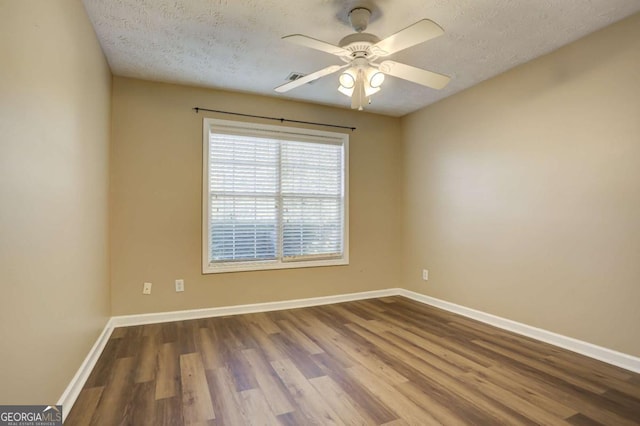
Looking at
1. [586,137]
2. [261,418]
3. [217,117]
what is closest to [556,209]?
[586,137]

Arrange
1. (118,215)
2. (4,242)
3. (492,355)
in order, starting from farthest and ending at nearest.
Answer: (118,215) → (492,355) → (4,242)

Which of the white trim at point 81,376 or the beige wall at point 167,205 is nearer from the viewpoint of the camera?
the white trim at point 81,376

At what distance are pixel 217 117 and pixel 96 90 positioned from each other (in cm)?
127

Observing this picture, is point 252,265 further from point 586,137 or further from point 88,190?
point 586,137

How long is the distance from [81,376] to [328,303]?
265cm

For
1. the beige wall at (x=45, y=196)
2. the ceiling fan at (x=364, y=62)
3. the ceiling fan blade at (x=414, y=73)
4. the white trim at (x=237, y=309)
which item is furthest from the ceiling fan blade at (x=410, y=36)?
the white trim at (x=237, y=309)

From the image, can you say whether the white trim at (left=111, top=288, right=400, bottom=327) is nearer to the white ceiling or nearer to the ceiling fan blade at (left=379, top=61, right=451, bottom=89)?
the white ceiling

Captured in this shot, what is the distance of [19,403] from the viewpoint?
51.7 inches

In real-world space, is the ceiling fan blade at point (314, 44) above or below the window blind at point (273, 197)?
above

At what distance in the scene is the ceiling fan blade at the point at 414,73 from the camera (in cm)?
222

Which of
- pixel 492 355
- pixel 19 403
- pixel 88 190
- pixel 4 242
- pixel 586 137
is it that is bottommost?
pixel 492 355

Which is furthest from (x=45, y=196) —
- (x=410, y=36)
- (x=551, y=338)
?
(x=551, y=338)

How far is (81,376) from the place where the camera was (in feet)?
6.96

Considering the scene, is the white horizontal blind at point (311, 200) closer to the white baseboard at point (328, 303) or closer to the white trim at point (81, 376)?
the white baseboard at point (328, 303)
